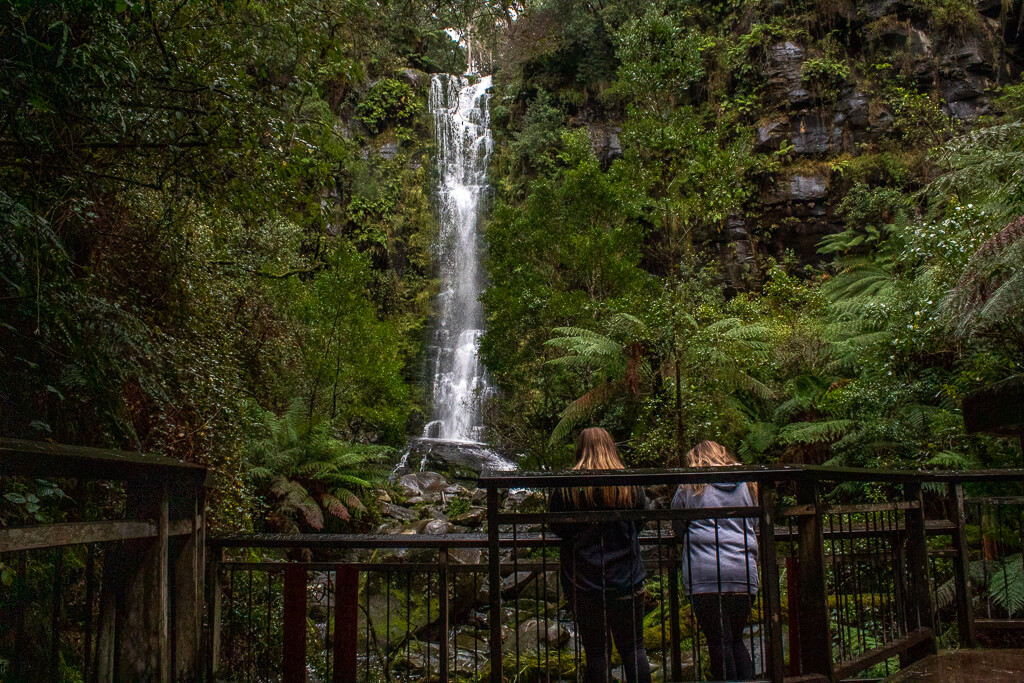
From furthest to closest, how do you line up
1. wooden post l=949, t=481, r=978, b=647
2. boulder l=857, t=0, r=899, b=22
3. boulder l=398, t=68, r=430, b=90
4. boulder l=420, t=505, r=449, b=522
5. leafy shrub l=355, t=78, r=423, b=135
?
1. boulder l=398, t=68, r=430, b=90
2. leafy shrub l=355, t=78, r=423, b=135
3. boulder l=857, t=0, r=899, b=22
4. boulder l=420, t=505, r=449, b=522
5. wooden post l=949, t=481, r=978, b=647

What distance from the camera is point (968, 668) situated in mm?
3590

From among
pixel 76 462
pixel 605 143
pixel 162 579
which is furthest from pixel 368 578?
pixel 605 143

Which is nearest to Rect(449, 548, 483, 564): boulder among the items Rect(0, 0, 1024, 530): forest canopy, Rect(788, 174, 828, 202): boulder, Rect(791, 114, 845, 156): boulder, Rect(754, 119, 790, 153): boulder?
Rect(0, 0, 1024, 530): forest canopy

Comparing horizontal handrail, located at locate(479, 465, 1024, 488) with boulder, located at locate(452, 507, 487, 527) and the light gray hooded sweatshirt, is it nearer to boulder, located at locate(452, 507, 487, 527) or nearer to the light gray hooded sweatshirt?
the light gray hooded sweatshirt

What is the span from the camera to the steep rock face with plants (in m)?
9.82

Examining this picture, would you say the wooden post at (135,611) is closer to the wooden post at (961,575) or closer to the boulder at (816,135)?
the wooden post at (961,575)

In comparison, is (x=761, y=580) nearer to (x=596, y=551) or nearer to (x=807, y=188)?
(x=596, y=551)

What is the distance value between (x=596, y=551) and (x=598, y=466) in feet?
1.60

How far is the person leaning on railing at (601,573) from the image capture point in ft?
A: 10.7

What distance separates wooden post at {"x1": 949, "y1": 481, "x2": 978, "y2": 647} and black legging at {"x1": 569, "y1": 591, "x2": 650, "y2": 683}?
2690 millimetres

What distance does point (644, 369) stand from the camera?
12.4 meters

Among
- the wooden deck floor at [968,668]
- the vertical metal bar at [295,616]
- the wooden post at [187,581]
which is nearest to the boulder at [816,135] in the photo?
the wooden deck floor at [968,668]

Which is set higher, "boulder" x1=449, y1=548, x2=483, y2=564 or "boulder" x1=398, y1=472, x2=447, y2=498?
"boulder" x1=398, y1=472, x2=447, y2=498

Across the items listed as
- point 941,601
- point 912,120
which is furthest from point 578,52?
point 941,601
